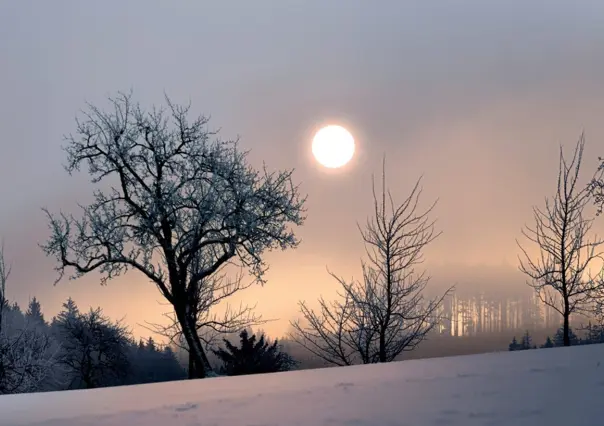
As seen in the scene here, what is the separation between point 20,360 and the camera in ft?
57.4

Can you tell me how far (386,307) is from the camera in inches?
502

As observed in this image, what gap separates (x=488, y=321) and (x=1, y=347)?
1463cm

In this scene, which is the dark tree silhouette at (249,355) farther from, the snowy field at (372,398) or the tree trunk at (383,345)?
the snowy field at (372,398)

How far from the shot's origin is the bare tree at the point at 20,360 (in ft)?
54.1

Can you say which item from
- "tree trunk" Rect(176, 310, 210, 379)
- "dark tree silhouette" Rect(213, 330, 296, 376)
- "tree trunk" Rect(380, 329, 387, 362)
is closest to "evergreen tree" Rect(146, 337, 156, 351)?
"dark tree silhouette" Rect(213, 330, 296, 376)

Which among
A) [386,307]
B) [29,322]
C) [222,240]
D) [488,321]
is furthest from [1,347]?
[488,321]

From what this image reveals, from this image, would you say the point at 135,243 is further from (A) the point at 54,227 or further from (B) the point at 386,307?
(B) the point at 386,307

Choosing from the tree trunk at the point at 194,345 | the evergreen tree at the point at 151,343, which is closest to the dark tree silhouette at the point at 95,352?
the evergreen tree at the point at 151,343

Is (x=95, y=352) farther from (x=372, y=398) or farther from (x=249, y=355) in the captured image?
(x=372, y=398)

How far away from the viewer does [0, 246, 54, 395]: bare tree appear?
54.1ft

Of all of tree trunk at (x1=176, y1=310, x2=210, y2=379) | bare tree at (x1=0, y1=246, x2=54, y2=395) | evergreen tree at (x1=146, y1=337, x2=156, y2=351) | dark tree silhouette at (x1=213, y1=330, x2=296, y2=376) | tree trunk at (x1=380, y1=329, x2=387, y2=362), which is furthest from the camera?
evergreen tree at (x1=146, y1=337, x2=156, y2=351)

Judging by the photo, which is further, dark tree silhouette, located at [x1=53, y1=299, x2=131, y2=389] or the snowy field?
dark tree silhouette, located at [x1=53, y1=299, x2=131, y2=389]

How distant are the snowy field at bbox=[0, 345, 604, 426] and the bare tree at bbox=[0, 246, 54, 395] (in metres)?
14.6

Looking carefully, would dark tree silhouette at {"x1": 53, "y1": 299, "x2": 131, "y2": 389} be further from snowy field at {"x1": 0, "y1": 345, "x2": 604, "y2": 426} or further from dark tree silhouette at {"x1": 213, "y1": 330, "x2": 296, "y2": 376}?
snowy field at {"x1": 0, "y1": 345, "x2": 604, "y2": 426}
